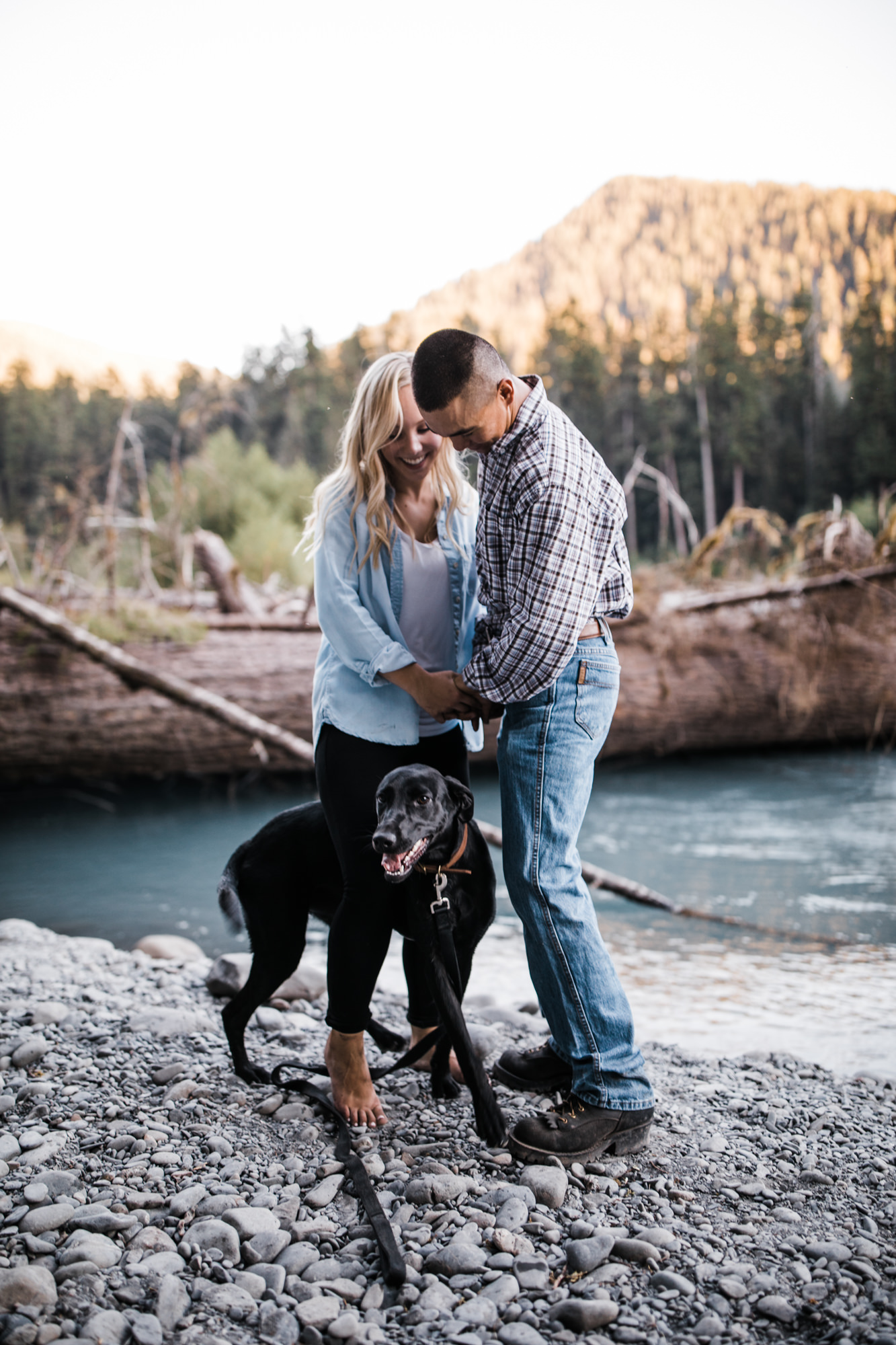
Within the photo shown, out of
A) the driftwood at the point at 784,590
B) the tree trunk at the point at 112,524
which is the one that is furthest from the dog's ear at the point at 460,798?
the driftwood at the point at 784,590

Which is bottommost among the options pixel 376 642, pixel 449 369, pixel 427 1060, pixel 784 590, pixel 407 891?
pixel 427 1060

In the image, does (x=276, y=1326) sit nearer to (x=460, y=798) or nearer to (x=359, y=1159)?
(x=359, y=1159)

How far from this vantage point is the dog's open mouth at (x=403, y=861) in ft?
7.29

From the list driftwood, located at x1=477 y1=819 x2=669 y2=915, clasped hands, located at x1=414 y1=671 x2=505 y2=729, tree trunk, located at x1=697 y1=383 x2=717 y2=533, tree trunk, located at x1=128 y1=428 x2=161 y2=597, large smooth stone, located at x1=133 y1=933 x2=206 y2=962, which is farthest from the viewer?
tree trunk, located at x1=697 y1=383 x2=717 y2=533

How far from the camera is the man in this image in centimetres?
228

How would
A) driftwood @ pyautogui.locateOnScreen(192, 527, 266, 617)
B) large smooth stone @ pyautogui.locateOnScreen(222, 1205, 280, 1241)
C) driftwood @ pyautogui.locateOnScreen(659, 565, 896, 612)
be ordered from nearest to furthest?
large smooth stone @ pyautogui.locateOnScreen(222, 1205, 280, 1241) < driftwood @ pyautogui.locateOnScreen(659, 565, 896, 612) < driftwood @ pyautogui.locateOnScreen(192, 527, 266, 617)

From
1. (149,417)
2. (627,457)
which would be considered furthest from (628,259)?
(149,417)

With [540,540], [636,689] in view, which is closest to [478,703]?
[540,540]

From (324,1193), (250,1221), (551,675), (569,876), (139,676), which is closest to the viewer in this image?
(250,1221)

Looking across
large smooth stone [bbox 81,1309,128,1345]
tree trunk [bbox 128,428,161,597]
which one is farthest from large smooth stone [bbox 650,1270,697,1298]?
tree trunk [bbox 128,428,161,597]

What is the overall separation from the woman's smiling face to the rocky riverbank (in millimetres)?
2020

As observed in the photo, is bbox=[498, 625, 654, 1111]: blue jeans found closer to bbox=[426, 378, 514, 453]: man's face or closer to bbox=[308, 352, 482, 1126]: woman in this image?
bbox=[308, 352, 482, 1126]: woman

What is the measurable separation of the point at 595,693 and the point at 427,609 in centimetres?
64

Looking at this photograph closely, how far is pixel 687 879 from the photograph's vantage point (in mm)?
5984
